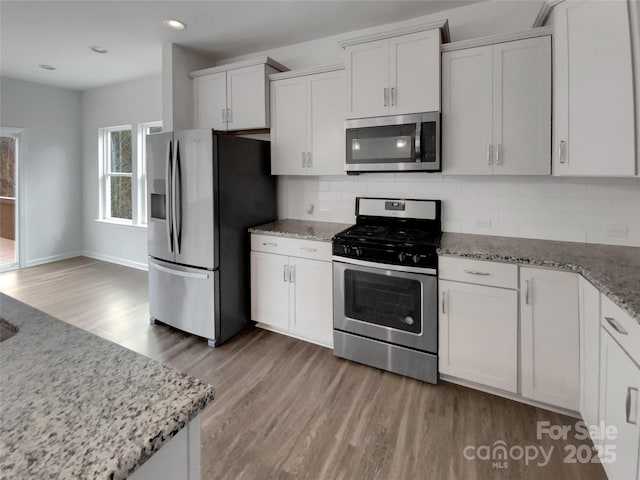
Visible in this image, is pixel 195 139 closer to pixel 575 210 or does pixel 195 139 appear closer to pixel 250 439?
pixel 250 439

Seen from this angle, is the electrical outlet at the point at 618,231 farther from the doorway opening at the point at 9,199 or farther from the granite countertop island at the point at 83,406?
the doorway opening at the point at 9,199

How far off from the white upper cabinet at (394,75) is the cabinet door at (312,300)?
4.22ft

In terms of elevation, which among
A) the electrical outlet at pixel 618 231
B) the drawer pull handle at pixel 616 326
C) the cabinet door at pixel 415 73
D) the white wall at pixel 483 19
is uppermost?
the white wall at pixel 483 19

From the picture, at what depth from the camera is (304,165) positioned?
317cm

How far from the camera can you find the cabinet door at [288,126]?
3.13 m

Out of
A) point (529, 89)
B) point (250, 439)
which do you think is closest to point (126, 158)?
point (250, 439)

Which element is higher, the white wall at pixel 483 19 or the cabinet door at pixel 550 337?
the white wall at pixel 483 19

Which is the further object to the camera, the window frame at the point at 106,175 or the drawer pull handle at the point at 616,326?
the window frame at the point at 106,175

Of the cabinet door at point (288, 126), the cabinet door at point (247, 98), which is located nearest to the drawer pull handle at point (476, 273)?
the cabinet door at point (288, 126)

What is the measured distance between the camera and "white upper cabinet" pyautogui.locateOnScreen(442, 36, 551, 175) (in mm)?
2277

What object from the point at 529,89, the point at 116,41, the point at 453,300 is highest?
the point at 116,41

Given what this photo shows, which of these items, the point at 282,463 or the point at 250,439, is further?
the point at 250,439

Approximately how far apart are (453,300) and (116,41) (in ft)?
13.4

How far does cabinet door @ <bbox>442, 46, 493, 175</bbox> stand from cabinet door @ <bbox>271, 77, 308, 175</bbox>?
1230 mm
